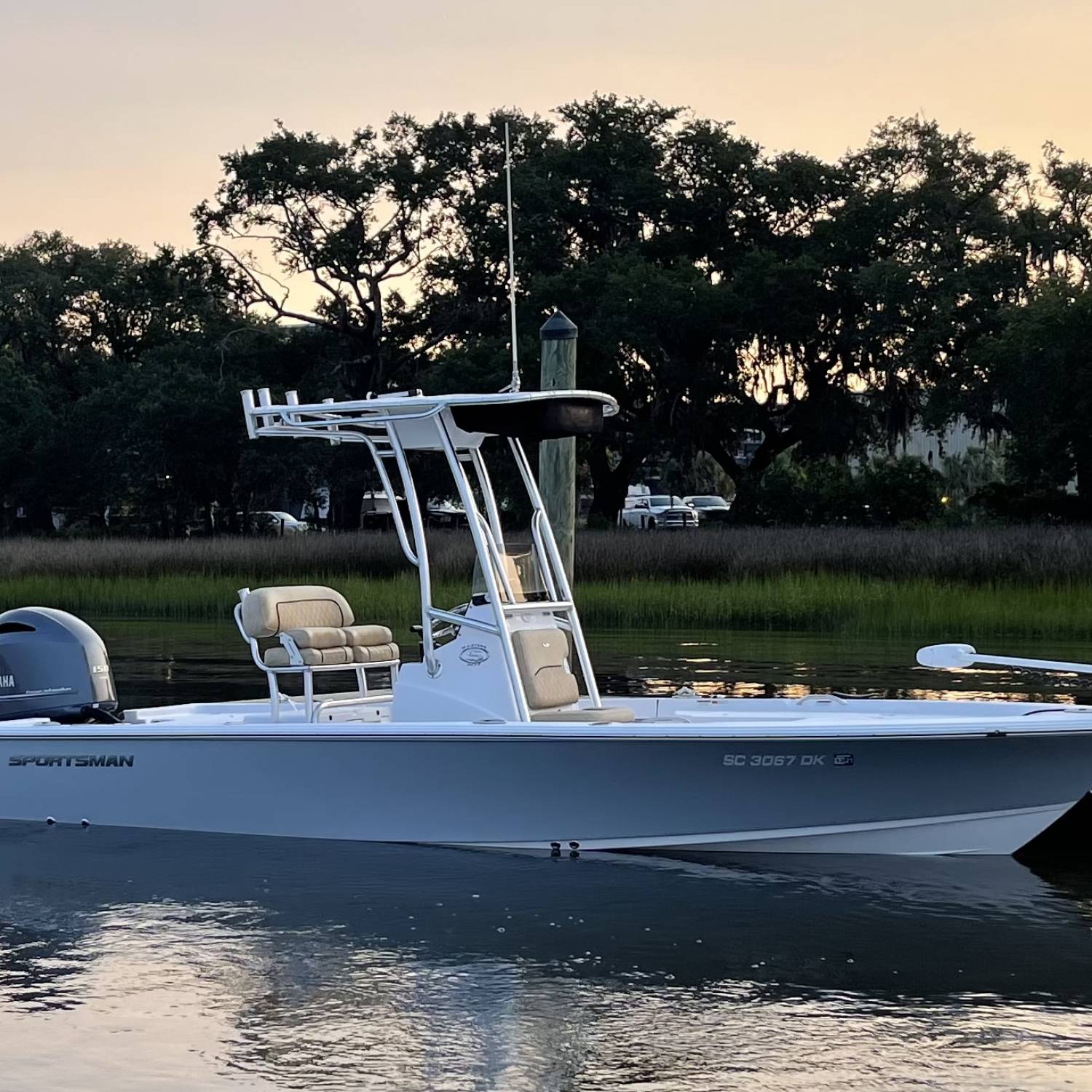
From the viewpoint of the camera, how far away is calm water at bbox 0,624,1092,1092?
6156mm

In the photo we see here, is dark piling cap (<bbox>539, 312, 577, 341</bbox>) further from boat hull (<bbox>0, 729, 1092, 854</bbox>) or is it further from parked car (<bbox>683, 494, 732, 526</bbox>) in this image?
parked car (<bbox>683, 494, 732, 526</bbox>)

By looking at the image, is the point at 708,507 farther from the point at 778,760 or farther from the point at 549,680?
the point at 778,760

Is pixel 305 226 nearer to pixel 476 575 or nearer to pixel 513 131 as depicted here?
pixel 513 131

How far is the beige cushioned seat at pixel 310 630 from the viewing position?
9.45 m

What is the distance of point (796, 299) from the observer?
134 feet

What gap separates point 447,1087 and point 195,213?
46.5 m

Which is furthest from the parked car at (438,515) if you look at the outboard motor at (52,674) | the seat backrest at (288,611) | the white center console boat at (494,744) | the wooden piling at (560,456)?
the white center console boat at (494,744)

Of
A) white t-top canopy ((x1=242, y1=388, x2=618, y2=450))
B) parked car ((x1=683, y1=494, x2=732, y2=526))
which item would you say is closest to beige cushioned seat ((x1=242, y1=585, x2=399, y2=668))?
white t-top canopy ((x1=242, y1=388, x2=618, y2=450))

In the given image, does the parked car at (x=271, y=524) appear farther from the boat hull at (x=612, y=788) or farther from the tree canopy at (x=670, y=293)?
the boat hull at (x=612, y=788)

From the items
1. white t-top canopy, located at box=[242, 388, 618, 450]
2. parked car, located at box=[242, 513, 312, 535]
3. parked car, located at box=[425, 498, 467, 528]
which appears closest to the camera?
white t-top canopy, located at box=[242, 388, 618, 450]

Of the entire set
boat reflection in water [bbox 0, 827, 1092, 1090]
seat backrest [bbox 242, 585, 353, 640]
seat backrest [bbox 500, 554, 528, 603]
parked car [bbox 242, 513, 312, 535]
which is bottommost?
boat reflection in water [bbox 0, 827, 1092, 1090]

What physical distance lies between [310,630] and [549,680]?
1.25 m

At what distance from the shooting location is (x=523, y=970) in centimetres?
741

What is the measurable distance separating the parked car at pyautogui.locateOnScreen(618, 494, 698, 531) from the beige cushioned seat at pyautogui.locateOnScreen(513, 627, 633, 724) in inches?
1460
